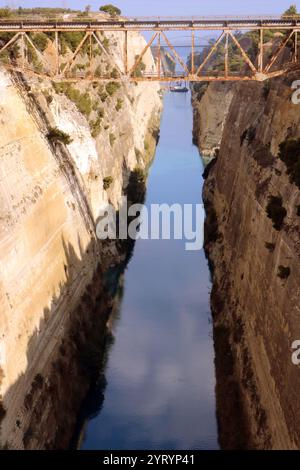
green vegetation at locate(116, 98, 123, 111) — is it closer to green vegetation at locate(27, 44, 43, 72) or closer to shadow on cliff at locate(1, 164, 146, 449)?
green vegetation at locate(27, 44, 43, 72)

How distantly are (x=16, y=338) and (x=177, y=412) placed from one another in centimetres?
786

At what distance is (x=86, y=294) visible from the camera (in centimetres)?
2927

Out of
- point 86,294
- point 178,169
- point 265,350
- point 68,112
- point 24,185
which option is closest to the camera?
point 265,350

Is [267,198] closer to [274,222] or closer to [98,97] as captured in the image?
[274,222]

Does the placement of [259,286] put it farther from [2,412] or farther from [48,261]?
[2,412]

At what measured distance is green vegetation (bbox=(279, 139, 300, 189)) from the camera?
2048cm

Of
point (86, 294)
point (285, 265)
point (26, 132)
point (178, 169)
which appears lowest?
point (178, 169)

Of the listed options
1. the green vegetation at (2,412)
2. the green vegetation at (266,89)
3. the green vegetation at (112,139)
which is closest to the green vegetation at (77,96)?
the green vegetation at (112,139)

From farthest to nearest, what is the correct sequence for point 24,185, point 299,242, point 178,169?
point 178,169 < point 24,185 < point 299,242

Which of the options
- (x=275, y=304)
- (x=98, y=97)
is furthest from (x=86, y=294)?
(x=98, y=97)

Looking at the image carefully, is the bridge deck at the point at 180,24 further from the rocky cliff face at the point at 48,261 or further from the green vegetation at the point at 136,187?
the green vegetation at the point at 136,187

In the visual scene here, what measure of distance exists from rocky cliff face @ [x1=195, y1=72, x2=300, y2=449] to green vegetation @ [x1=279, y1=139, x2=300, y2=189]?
1.69 ft
